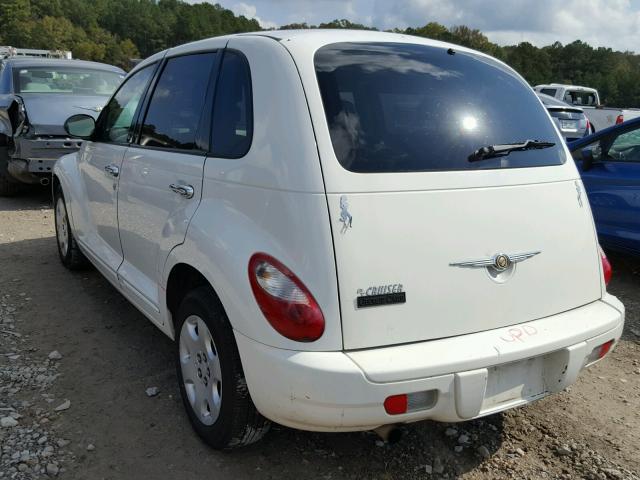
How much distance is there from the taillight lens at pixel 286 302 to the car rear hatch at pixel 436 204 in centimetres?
11

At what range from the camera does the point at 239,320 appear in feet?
7.09

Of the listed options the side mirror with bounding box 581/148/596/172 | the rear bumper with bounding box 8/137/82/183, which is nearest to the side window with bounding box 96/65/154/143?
the rear bumper with bounding box 8/137/82/183

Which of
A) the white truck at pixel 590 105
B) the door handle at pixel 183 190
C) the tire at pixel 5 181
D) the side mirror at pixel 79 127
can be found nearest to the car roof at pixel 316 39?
the door handle at pixel 183 190

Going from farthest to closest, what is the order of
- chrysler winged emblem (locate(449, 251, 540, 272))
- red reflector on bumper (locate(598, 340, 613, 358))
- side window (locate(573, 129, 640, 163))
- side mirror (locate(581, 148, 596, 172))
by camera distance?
side mirror (locate(581, 148, 596, 172))
side window (locate(573, 129, 640, 163))
red reflector on bumper (locate(598, 340, 613, 358))
chrysler winged emblem (locate(449, 251, 540, 272))

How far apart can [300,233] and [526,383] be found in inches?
42.1

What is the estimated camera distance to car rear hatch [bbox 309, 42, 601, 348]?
2.05m

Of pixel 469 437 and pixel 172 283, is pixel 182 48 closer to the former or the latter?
pixel 172 283

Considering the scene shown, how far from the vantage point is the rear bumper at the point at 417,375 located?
1.95m

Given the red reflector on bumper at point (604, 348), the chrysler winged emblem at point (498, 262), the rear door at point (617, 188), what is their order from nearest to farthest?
1. the chrysler winged emblem at point (498, 262)
2. the red reflector on bumper at point (604, 348)
3. the rear door at point (617, 188)

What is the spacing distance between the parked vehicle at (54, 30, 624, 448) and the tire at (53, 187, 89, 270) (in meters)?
2.27

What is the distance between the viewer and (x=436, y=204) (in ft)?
7.13

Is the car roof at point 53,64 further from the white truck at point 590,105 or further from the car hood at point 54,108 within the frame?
the white truck at point 590,105

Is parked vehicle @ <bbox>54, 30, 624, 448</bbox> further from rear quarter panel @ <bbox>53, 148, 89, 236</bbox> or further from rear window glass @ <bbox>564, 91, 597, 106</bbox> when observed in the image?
rear window glass @ <bbox>564, 91, 597, 106</bbox>

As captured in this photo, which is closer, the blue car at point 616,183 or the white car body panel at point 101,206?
the white car body panel at point 101,206
